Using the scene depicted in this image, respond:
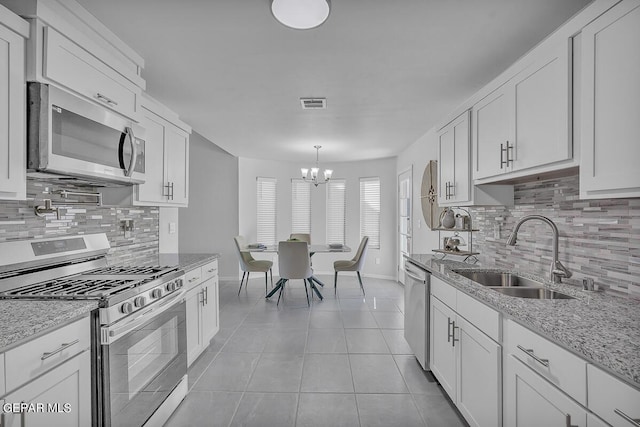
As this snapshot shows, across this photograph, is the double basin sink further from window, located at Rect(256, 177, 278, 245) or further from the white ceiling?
window, located at Rect(256, 177, 278, 245)

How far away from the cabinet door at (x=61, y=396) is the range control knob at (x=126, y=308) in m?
0.22

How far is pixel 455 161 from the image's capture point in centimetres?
281

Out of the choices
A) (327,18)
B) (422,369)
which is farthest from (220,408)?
(327,18)

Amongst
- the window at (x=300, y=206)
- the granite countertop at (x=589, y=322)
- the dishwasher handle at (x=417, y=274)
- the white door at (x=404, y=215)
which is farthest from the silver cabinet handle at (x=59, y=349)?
the window at (x=300, y=206)

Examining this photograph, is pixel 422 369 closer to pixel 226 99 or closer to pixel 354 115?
pixel 354 115

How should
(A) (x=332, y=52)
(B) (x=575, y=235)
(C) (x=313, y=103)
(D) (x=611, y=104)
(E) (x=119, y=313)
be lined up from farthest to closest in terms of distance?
1. (C) (x=313, y=103)
2. (A) (x=332, y=52)
3. (B) (x=575, y=235)
4. (E) (x=119, y=313)
5. (D) (x=611, y=104)

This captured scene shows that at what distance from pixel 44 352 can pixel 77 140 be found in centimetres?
108

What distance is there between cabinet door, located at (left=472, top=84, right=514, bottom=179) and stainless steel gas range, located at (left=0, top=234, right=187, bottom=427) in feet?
7.54

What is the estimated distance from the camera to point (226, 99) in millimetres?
3168

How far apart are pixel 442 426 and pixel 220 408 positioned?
4.69 ft

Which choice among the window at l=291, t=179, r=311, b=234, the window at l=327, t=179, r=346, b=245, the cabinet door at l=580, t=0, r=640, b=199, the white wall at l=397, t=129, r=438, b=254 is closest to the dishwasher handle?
the cabinet door at l=580, t=0, r=640, b=199

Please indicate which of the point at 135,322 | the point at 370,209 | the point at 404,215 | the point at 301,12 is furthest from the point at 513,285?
the point at 370,209

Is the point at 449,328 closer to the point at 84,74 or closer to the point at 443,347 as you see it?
the point at 443,347

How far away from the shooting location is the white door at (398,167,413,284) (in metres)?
5.57
